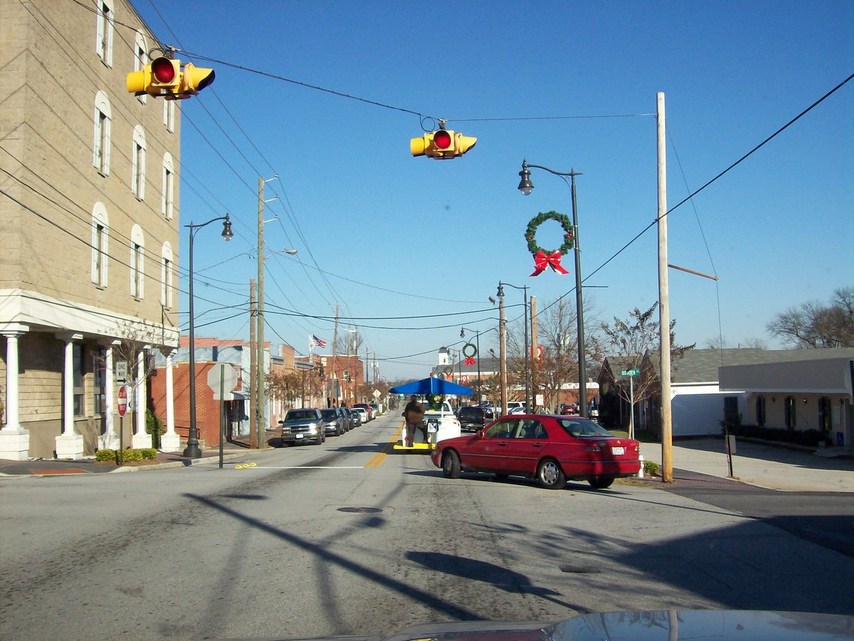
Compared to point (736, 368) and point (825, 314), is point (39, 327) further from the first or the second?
point (825, 314)

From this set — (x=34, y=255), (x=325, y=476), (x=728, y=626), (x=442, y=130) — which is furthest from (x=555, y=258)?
(x=728, y=626)

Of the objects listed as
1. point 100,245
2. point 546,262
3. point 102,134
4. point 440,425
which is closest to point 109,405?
point 100,245

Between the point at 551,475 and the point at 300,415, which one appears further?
the point at 300,415

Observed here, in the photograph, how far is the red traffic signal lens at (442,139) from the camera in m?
12.4

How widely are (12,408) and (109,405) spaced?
8.15m

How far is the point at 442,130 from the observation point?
1242cm

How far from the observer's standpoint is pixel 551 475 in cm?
1720

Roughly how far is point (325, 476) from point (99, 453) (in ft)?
33.3

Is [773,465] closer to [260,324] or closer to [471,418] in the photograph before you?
[471,418]

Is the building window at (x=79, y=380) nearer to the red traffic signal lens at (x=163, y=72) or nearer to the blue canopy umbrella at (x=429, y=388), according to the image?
the blue canopy umbrella at (x=429, y=388)

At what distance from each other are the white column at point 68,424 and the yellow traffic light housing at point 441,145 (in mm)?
19676

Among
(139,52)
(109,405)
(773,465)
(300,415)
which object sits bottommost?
(773,465)

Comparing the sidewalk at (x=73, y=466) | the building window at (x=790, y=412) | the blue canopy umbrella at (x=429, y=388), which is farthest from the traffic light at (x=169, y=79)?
the building window at (x=790, y=412)

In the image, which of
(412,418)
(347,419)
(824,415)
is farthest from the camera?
(347,419)
